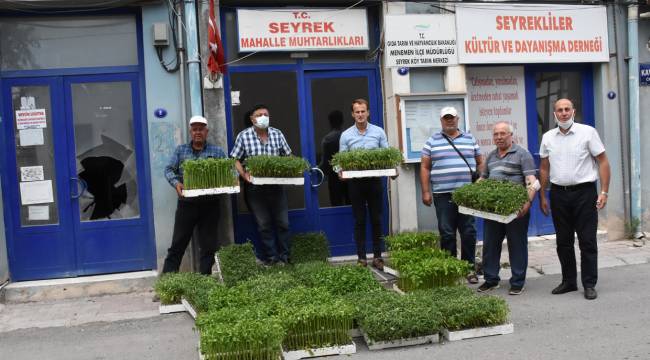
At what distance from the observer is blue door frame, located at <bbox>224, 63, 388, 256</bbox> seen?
316 inches

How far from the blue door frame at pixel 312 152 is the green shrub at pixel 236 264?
1.38m

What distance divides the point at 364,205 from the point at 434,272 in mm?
1702

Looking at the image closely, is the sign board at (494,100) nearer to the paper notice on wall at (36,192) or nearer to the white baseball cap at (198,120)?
the white baseball cap at (198,120)

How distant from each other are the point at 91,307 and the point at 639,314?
5.69 m

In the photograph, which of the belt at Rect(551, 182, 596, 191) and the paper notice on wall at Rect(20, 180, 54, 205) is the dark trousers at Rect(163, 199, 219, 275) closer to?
the paper notice on wall at Rect(20, 180, 54, 205)

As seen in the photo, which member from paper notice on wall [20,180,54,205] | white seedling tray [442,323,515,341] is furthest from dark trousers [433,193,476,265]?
paper notice on wall [20,180,54,205]

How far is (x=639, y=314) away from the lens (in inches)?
221

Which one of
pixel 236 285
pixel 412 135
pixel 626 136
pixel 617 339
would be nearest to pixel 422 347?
pixel 617 339

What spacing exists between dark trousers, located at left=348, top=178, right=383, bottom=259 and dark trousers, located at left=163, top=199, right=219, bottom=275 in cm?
168

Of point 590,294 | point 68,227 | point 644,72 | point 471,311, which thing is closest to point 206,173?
point 68,227

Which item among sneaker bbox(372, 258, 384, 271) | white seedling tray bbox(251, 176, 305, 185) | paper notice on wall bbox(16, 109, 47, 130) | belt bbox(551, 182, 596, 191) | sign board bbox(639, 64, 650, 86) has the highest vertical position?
sign board bbox(639, 64, 650, 86)

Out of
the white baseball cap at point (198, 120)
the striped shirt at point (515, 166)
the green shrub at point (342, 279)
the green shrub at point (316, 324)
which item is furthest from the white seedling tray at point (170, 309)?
the striped shirt at point (515, 166)

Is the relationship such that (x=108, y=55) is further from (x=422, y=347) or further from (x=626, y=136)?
(x=626, y=136)

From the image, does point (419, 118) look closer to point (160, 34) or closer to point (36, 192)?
point (160, 34)
